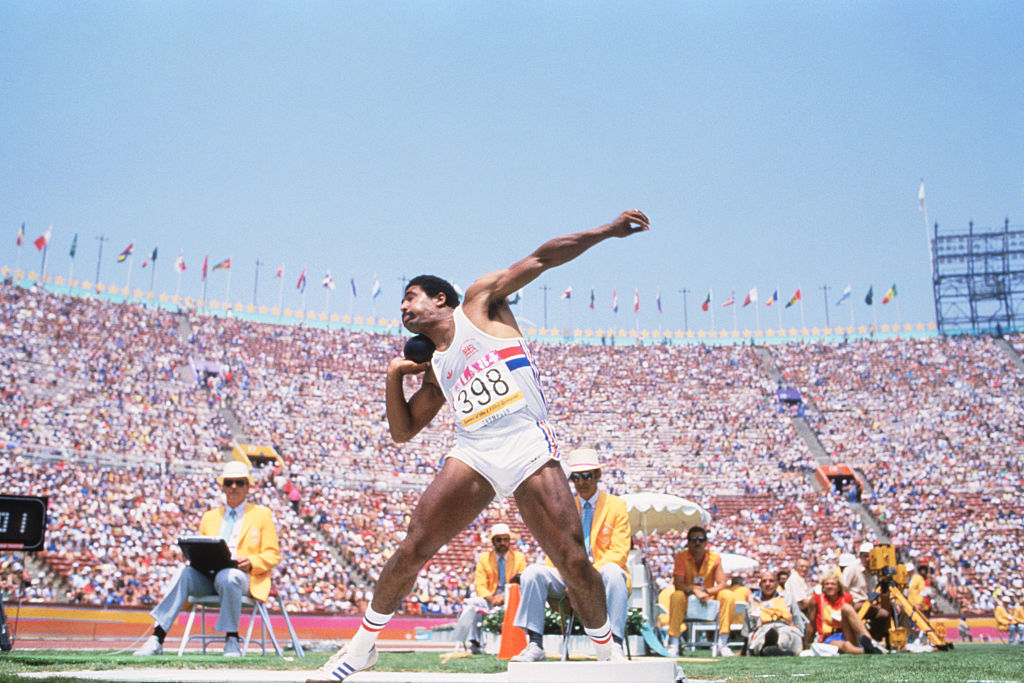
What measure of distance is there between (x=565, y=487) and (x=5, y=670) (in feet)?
10.7

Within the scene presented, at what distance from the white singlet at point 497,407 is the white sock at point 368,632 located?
836mm

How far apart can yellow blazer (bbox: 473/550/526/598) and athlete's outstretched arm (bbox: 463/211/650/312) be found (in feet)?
20.3

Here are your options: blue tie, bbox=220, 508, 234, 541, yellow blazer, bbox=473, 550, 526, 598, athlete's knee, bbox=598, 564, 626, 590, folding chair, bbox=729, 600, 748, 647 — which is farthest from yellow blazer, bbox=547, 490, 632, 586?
folding chair, bbox=729, 600, 748, 647

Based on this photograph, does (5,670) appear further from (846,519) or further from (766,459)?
(766,459)

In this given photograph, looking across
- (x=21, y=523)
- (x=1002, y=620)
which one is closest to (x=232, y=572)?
(x=21, y=523)

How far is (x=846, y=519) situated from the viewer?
111ft

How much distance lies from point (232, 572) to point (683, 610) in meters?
5.47

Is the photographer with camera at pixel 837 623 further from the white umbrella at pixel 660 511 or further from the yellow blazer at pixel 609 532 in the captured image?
the yellow blazer at pixel 609 532

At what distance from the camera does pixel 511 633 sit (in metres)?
7.41

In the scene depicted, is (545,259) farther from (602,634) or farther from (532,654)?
(532,654)

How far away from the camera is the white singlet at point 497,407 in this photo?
440 centimetres

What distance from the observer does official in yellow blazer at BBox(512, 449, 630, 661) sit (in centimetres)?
683

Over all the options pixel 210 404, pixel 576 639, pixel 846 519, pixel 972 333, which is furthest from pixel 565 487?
pixel 972 333

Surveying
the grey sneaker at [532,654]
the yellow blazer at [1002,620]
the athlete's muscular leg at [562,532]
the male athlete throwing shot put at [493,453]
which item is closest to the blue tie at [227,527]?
the grey sneaker at [532,654]
